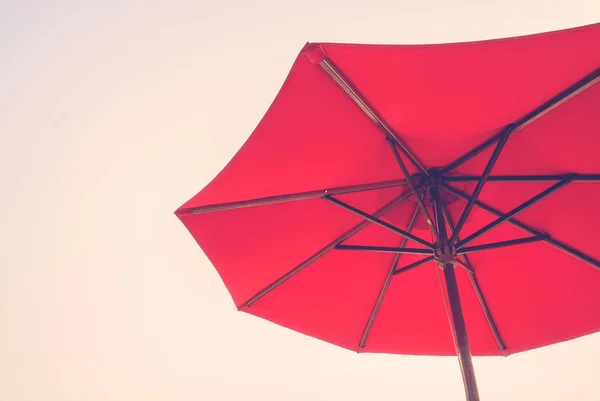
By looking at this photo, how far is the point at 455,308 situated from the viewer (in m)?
2.38

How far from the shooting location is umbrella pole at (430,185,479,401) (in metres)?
2.13

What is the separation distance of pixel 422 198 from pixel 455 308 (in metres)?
0.86

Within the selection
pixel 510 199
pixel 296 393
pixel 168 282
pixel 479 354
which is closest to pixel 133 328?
pixel 168 282

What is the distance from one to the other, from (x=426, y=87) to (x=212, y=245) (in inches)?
62.6

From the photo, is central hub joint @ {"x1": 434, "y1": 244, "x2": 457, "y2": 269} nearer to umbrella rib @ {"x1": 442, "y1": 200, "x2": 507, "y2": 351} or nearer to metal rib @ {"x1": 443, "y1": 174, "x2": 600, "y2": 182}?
metal rib @ {"x1": 443, "y1": 174, "x2": 600, "y2": 182}

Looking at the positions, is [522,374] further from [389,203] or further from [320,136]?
[320,136]

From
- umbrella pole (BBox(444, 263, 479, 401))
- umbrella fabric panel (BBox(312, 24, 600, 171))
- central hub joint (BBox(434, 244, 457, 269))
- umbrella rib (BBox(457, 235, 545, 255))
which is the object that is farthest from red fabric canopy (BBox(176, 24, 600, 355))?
umbrella pole (BBox(444, 263, 479, 401))

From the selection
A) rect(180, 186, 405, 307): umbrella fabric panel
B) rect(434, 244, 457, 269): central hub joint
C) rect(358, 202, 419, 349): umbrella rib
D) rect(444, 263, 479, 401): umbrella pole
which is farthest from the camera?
rect(358, 202, 419, 349): umbrella rib

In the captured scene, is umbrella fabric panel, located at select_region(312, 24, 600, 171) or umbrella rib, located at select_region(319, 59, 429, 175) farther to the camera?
umbrella rib, located at select_region(319, 59, 429, 175)

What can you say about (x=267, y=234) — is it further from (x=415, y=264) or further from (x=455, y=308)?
(x=455, y=308)

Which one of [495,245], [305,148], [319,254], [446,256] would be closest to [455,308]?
[446,256]

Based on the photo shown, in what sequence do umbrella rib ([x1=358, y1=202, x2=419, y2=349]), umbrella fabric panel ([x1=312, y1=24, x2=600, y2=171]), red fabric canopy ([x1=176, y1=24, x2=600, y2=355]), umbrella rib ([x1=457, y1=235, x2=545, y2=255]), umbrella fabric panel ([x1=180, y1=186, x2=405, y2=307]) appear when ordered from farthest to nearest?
umbrella rib ([x1=358, y1=202, x2=419, y2=349])
umbrella fabric panel ([x1=180, y1=186, x2=405, y2=307])
umbrella rib ([x1=457, y1=235, x2=545, y2=255])
red fabric canopy ([x1=176, y1=24, x2=600, y2=355])
umbrella fabric panel ([x1=312, y1=24, x2=600, y2=171])

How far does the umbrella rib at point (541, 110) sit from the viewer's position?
2012 millimetres

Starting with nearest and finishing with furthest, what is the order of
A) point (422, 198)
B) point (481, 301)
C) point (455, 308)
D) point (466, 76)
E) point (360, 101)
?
point (466, 76), point (360, 101), point (455, 308), point (422, 198), point (481, 301)
